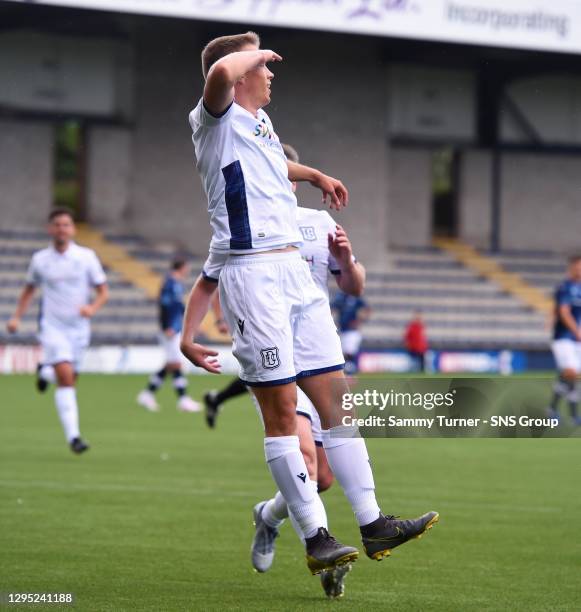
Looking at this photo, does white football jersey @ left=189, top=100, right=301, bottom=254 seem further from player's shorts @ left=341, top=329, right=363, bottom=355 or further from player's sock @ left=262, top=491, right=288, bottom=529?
player's shorts @ left=341, top=329, right=363, bottom=355

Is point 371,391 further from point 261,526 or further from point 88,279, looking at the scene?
point 88,279

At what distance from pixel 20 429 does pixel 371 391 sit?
9.72 meters

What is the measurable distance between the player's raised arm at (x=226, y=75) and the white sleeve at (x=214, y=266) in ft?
1.89

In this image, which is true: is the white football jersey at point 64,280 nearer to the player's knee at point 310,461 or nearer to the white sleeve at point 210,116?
the player's knee at point 310,461

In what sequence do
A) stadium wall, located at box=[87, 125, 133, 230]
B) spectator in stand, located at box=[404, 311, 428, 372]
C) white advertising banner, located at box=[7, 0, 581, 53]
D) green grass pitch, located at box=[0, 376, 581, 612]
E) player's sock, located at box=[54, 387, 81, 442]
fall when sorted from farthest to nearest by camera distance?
stadium wall, located at box=[87, 125, 133, 230], spectator in stand, located at box=[404, 311, 428, 372], white advertising banner, located at box=[7, 0, 581, 53], player's sock, located at box=[54, 387, 81, 442], green grass pitch, located at box=[0, 376, 581, 612]

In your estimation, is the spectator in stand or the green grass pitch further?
the spectator in stand

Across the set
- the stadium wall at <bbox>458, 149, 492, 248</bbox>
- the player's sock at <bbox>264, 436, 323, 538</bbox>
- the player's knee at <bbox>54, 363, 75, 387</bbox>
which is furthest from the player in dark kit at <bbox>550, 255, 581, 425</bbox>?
the stadium wall at <bbox>458, 149, 492, 248</bbox>

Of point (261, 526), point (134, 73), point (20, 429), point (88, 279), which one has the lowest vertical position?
point (20, 429)

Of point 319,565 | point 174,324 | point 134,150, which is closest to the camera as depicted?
point 319,565

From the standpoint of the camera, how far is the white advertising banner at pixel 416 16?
26031 mm

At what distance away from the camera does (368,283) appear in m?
32.8

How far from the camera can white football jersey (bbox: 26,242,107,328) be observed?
1217 cm

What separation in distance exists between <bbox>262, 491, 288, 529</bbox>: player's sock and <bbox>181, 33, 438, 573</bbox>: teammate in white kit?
0.87 meters

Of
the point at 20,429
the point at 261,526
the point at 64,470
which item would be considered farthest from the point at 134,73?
the point at 261,526
